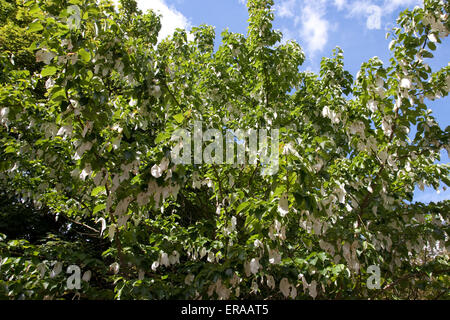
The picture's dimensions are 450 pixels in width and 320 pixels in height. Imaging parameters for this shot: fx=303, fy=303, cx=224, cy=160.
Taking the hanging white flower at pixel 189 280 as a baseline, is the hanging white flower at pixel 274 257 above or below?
above

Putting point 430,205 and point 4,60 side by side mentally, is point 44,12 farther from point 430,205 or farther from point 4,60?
point 430,205

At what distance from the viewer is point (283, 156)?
2.10m

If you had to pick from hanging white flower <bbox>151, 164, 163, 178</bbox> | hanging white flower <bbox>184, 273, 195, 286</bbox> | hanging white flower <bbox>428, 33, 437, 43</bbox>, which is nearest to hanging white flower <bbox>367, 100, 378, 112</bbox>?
hanging white flower <bbox>428, 33, 437, 43</bbox>

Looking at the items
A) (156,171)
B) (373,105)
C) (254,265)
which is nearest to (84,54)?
(156,171)

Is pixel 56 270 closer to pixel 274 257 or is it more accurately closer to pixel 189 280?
pixel 189 280

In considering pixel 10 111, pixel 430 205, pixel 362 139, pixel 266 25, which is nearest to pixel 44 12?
pixel 10 111

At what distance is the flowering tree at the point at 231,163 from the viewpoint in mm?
2191

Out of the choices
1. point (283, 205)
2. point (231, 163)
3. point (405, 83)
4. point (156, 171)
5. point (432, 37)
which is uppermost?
point (432, 37)

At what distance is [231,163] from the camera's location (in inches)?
125

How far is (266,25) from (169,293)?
11.2 ft

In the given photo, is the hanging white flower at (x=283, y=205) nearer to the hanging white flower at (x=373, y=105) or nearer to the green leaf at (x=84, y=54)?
the hanging white flower at (x=373, y=105)

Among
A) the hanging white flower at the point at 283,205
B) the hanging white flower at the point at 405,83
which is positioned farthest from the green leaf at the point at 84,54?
the hanging white flower at the point at 405,83

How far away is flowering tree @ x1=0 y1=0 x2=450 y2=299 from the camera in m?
2.19

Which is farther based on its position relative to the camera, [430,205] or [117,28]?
[430,205]
